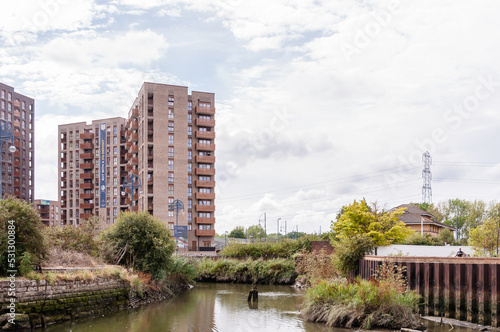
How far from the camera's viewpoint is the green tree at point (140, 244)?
116 feet

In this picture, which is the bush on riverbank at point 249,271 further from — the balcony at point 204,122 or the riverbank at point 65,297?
the balcony at point 204,122

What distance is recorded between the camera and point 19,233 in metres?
23.8

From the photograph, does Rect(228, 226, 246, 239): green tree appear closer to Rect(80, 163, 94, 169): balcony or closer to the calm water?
Rect(80, 163, 94, 169): balcony

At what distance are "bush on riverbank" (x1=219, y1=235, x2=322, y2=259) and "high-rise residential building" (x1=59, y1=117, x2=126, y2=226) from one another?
58613mm

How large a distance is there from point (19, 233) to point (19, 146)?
117676mm

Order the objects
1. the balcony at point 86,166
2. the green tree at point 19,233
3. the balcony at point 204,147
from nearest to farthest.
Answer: the green tree at point 19,233, the balcony at point 204,147, the balcony at point 86,166

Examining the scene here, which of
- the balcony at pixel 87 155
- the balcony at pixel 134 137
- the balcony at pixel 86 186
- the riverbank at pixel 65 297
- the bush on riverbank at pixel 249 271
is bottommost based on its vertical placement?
the bush on riverbank at pixel 249 271

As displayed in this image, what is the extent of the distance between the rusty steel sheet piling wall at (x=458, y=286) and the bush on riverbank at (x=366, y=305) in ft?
5.82

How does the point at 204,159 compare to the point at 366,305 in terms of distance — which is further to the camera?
the point at 204,159

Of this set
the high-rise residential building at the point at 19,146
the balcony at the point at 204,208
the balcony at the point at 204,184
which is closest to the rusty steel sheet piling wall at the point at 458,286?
the balcony at the point at 204,208

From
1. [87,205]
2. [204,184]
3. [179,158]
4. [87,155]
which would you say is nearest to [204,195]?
[204,184]

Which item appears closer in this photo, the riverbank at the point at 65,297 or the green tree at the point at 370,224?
the riverbank at the point at 65,297

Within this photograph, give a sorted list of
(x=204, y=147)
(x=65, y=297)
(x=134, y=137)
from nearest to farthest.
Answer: (x=65, y=297)
(x=204, y=147)
(x=134, y=137)

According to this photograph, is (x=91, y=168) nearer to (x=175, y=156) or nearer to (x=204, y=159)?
(x=175, y=156)
